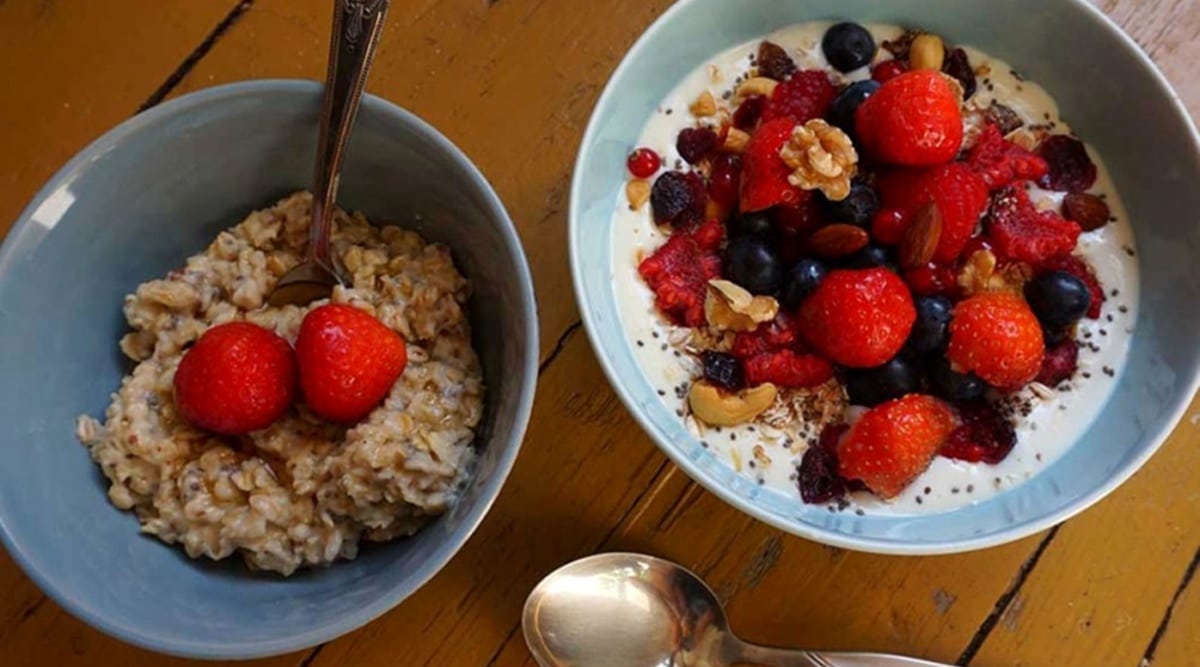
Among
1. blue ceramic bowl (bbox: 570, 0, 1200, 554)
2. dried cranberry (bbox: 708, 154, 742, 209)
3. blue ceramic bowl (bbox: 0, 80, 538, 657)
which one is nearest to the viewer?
blue ceramic bowl (bbox: 0, 80, 538, 657)

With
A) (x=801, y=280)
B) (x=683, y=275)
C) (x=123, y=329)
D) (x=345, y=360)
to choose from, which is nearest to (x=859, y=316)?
(x=801, y=280)

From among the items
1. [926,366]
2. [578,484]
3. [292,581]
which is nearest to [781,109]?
[926,366]

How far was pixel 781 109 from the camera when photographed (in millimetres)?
1108

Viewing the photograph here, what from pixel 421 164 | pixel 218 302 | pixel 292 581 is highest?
pixel 421 164

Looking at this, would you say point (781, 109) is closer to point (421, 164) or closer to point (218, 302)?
point (421, 164)

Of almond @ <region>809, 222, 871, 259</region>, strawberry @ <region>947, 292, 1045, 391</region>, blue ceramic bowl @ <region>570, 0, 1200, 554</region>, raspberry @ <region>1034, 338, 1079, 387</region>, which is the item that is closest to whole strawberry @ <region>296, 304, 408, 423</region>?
blue ceramic bowl @ <region>570, 0, 1200, 554</region>

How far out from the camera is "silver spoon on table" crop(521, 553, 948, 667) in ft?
3.43

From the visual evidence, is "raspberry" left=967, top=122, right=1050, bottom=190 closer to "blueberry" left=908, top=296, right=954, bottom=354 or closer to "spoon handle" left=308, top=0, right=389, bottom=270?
"blueberry" left=908, top=296, right=954, bottom=354

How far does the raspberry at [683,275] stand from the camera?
107 cm

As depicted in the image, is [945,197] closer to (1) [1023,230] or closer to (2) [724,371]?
(1) [1023,230]

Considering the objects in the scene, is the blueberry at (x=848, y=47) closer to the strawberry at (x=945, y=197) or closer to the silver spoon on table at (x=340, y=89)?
the strawberry at (x=945, y=197)

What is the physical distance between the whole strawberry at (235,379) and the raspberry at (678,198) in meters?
0.37

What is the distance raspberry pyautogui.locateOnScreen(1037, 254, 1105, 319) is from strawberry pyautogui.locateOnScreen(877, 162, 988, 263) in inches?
3.3

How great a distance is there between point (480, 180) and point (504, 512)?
1.07 feet
